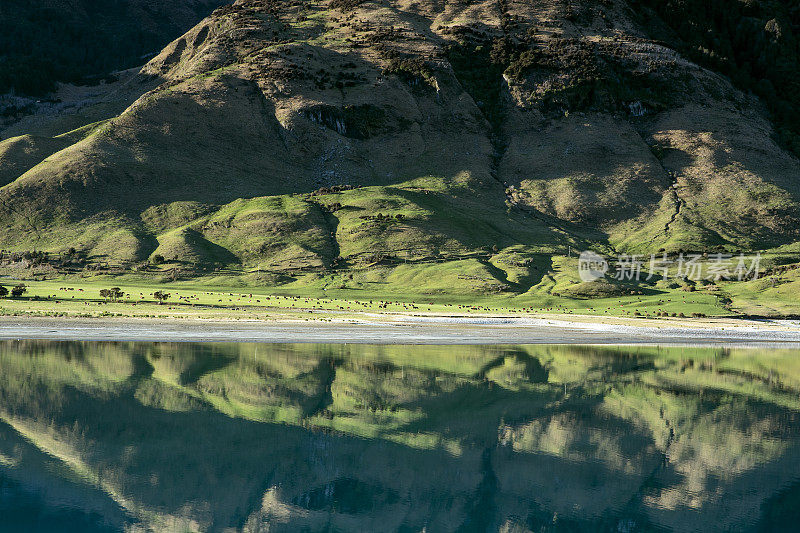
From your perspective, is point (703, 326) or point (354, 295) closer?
point (703, 326)

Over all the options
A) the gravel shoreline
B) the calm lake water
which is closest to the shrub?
the gravel shoreline

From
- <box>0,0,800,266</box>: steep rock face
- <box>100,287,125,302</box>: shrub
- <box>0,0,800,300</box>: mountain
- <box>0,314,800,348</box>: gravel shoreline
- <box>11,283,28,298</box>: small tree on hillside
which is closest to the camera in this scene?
<box>0,314,800,348</box>: gravel shoreline

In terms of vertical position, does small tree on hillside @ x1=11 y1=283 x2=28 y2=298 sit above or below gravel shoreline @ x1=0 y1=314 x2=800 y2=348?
below

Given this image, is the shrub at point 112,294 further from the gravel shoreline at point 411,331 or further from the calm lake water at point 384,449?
the calm lake water at point 384,449

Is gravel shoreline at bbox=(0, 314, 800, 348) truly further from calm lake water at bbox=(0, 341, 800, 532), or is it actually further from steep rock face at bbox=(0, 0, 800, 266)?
steep rock face at bbox=(0, 0, 800, 266)

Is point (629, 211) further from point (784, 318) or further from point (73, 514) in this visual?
point (73, 514)

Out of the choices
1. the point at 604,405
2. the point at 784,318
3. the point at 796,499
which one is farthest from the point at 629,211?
the point at 796,499

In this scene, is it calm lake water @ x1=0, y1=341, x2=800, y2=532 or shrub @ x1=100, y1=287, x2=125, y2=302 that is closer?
calm lake water @ x1=0, y1=341, x2=800, y2=532

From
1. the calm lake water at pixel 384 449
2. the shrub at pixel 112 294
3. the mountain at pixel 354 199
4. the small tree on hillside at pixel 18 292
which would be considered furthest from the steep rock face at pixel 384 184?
the calm lake water at pixel 384 449

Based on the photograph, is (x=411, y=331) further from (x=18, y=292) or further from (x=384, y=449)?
(x=18, y=292)
